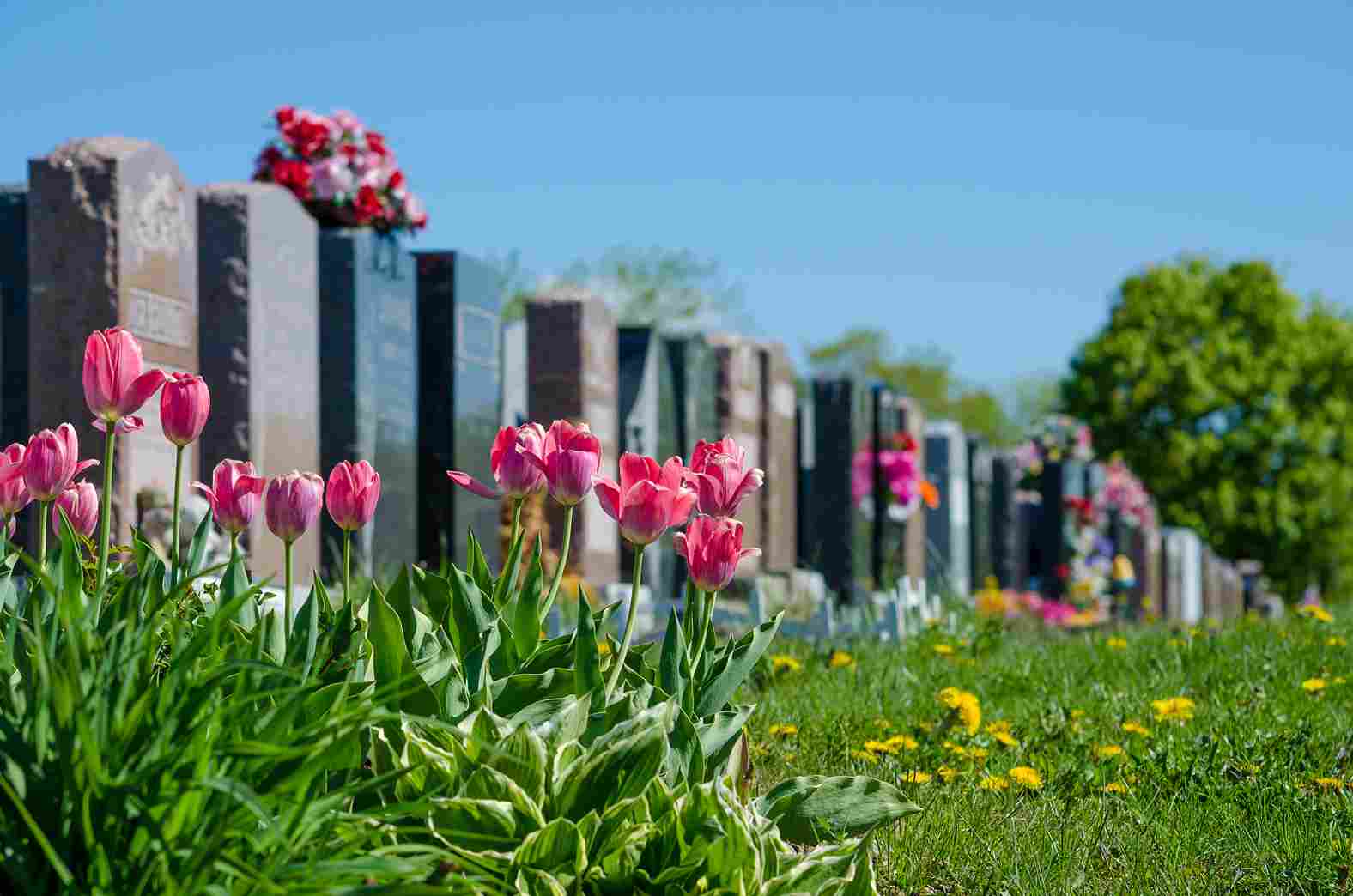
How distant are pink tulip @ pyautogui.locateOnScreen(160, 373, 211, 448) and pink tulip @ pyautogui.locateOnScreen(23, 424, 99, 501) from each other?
202mm

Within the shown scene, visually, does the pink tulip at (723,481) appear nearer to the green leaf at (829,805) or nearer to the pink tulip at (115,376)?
the green leaf at (829,805)

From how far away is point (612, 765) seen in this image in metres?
2.80

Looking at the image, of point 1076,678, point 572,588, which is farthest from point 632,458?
point 572,588

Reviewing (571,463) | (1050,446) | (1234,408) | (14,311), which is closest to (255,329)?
(14,311)

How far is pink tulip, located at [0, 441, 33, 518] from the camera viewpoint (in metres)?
3.24

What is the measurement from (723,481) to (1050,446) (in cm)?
1981

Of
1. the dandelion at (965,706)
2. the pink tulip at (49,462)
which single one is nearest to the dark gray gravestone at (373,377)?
the dandelion at (965,706)

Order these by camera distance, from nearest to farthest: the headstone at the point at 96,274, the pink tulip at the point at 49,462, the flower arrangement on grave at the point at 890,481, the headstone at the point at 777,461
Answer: the pink tulip at the point at 49,462
the headstone at the point at 96,274
the headstone at the point at 777,461
the flower arrangement on grave at the point at 890,481

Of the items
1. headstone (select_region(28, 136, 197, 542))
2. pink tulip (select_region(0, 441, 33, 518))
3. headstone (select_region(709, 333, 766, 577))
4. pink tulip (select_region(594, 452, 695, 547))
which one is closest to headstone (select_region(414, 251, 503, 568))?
headstone (select_region(28, 136, 197, 542))

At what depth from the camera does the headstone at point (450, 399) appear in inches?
376

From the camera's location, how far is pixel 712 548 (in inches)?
119

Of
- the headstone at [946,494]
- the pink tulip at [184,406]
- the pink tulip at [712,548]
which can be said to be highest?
the pink tulip at [184,406]

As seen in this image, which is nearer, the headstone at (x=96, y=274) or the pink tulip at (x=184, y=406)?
the pink tulip at (x=184, y=406)

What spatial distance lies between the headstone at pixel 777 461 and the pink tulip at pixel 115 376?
1073 centimetres
